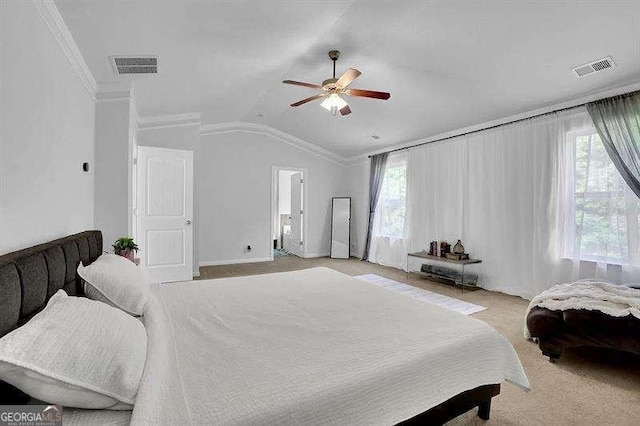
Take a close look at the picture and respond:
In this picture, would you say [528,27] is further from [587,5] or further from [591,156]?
[591,156]

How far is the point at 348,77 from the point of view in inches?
113

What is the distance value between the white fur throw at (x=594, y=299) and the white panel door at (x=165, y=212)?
4.43 metres

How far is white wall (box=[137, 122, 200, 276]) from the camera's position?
15.7ft

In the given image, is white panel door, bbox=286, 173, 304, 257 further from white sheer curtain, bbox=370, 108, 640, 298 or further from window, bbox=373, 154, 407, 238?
white sheer curtain, bbox=370, 108, 640, 298

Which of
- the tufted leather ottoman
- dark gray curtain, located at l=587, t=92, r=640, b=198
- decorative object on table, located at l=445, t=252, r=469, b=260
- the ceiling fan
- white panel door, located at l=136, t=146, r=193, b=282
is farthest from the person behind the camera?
decorative object on table, located at l=445, t=252, r=469, b=260

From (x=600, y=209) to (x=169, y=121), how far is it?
5873mm

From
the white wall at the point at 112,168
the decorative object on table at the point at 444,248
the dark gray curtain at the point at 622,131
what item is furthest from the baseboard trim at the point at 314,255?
the dark gray curtain at the point at 622,131

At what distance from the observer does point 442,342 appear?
146 centimetres

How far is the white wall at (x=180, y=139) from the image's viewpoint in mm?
4793

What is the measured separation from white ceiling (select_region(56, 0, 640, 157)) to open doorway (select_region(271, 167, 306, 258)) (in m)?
2.73

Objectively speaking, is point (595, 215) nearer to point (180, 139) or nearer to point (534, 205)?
point (534, 205)

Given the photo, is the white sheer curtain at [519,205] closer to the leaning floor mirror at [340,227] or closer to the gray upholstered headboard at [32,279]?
the leaning floor mirror at [340,227]

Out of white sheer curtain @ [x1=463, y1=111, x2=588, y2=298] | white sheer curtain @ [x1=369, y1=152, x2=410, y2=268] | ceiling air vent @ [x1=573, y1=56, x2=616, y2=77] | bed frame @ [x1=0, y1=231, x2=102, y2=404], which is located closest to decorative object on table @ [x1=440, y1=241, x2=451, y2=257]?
white sheer curtain @ [x1=463, y1=111, x2=588, y2=298]

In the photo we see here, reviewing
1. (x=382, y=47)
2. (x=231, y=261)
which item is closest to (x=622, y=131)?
(x=382, y=47)
